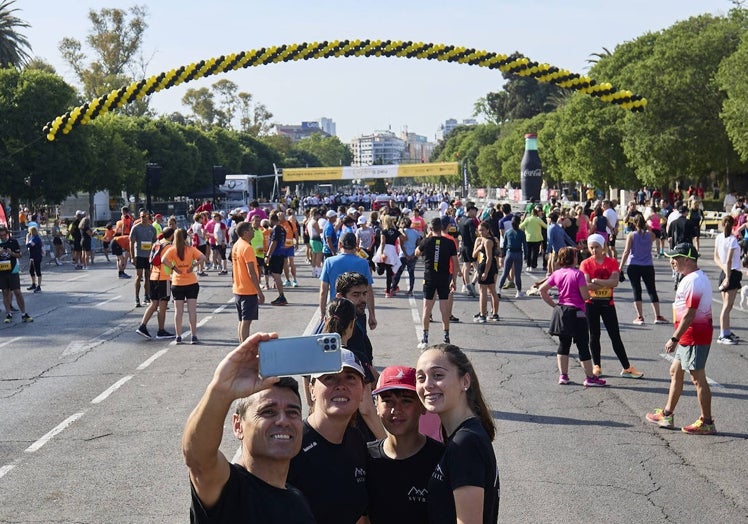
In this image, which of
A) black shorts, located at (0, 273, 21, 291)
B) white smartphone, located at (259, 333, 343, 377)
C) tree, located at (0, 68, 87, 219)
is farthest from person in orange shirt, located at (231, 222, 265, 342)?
tree, located at (0, 68, 87, 219)

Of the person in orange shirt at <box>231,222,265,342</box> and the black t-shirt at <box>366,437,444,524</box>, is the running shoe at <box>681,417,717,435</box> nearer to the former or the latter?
the black t-shirt at <box>366,437,444,524</box>

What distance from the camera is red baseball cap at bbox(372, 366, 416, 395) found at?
410cm

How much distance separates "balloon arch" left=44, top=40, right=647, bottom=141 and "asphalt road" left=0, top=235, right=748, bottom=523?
1396cm

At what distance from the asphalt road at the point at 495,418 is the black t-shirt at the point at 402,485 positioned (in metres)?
2.88

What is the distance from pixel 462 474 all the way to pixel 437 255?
1023cm

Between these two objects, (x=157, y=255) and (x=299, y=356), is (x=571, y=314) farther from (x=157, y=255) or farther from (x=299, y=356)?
(x=299, y=356)

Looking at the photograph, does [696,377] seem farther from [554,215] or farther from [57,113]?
[57,113]

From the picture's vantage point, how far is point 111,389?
11500 millimetres

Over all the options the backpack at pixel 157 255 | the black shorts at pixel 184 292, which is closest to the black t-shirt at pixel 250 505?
the black shorts at pixel 184 292

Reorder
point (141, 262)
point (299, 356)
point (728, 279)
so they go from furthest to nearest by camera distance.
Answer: point (141, 262) < point (728, 279) < point (299, 356)

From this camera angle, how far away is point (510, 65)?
31141 mm

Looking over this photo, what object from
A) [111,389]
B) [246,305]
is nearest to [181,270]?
[246,305]

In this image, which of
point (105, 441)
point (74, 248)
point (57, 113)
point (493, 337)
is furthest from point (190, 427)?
point (57, 113)

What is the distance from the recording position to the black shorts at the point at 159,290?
15492mm
